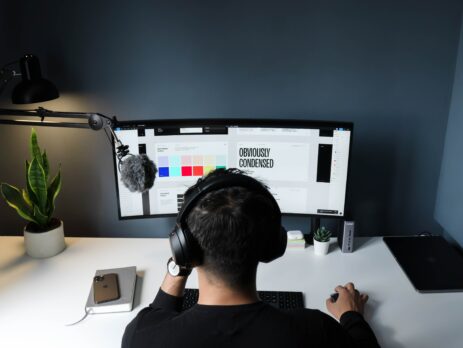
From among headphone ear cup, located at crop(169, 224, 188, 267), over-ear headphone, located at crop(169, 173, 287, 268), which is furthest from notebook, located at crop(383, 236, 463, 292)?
headphone ear cup, located at crop(169, 224, 188, 267)

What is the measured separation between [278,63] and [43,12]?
92 cm

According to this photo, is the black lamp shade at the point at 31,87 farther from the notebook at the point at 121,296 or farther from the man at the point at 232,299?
the man at the point at 232,299

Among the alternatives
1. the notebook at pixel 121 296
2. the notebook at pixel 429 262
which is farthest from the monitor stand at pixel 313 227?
the notebook at pixel 121 296

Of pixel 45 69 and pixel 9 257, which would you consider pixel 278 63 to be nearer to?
pixel 45 69

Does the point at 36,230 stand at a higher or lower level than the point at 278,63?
lower

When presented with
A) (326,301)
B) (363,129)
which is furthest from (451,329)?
(363,129)

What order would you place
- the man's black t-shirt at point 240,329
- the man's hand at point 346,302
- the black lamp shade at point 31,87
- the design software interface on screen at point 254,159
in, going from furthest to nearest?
1. the design software interface on screen at point 254,159
2. the black lamp shade at point 31,87
3. the man's hand at point 346,302
4. the man's black t-shirt at point 240,329

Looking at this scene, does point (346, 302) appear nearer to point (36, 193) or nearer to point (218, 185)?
point (218, 185)

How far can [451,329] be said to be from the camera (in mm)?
1436

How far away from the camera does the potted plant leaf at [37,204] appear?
179cm

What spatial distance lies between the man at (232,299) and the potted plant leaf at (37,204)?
898 millimetres

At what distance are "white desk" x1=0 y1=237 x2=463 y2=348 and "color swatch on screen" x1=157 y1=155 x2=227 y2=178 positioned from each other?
308mm

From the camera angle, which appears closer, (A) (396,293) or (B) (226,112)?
(A) (396,293)

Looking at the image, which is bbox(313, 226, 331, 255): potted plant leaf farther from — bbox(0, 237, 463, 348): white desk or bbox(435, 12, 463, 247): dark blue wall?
bbox(435, 12, 463, 247): dark blue wall
